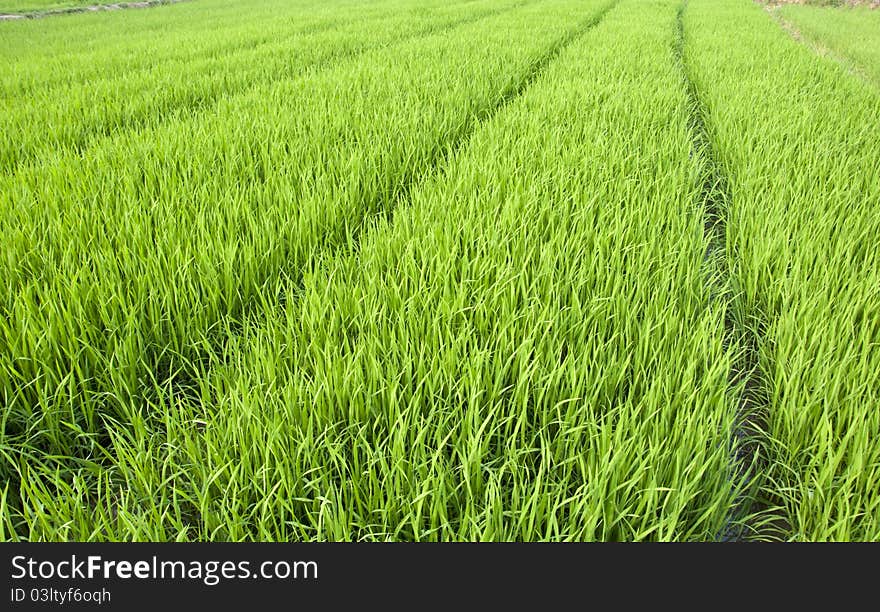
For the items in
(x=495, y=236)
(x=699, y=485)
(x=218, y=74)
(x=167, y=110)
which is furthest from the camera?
(x=218, y=74)

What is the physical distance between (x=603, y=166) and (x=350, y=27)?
6019mm

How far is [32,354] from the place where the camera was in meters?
1.10

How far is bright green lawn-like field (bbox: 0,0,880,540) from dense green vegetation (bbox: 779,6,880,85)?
13.3ft

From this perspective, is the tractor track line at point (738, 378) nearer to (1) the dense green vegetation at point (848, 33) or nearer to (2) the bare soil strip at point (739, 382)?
(2) the bare soil strip at point (739, 382)

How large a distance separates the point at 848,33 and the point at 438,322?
10656 millimetres

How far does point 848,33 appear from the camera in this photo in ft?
27.3

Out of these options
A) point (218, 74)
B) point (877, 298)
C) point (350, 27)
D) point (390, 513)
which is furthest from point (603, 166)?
point (350, 27)

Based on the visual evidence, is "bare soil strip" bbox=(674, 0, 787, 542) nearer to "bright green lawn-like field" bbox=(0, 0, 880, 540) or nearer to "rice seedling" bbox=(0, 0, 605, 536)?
"bright green lawn-like field" bbox=(0, 0, 880, 540)

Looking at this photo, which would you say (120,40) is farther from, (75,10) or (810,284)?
(75,10)

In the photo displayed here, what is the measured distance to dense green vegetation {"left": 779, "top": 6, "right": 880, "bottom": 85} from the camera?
6.12 metres

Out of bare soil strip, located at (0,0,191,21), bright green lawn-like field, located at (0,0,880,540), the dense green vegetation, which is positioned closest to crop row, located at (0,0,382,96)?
bright green lawn-like field, located at (0,0,880,540)

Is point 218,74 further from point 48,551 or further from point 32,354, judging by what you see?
point 48,551

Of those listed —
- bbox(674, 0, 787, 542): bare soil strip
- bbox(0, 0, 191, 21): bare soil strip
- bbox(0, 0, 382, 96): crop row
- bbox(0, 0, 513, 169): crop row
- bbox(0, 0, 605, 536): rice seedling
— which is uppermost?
bbox(0, 0, 191, 21): bare soil strip

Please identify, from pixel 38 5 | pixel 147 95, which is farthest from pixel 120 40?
pixel 38 5
